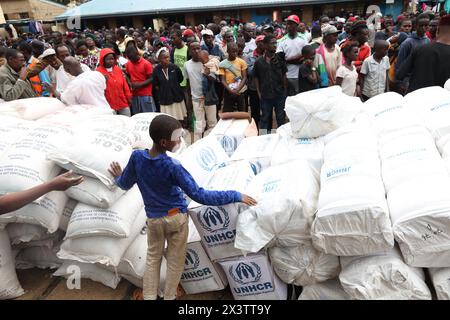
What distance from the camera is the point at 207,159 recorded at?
3010mm

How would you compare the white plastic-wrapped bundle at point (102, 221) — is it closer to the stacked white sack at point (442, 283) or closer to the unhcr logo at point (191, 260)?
the unhcr logo at point (191, 260)

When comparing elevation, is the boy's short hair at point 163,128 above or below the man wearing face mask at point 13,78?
below

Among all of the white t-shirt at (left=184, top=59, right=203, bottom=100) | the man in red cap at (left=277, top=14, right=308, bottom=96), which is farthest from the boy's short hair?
the man in red cap at (left=277, top=14, right=308, bottom=96)

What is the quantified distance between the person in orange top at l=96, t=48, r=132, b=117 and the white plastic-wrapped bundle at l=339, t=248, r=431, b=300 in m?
3.82

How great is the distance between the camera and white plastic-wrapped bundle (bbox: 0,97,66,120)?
3.39 metres

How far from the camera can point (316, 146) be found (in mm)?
2680

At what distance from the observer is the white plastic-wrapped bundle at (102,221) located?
2.39m

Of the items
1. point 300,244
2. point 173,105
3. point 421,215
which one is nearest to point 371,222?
point 421,215

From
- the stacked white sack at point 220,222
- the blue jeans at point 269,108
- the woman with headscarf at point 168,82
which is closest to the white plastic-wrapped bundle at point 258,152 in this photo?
the stacked white sack at point 220,222

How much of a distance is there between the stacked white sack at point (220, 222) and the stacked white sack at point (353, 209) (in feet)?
1.68

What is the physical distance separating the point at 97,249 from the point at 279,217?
1.35 m

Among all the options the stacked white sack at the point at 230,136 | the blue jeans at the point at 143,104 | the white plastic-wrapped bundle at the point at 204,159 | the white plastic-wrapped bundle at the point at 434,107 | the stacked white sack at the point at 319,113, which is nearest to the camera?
the white plastic-wrapped bundle at the point at 434,107

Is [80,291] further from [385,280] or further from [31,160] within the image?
[385,280]

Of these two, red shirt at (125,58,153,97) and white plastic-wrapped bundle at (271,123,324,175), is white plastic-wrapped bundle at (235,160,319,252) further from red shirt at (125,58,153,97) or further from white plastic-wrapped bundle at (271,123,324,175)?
red shirt at (125,58,153,97)
